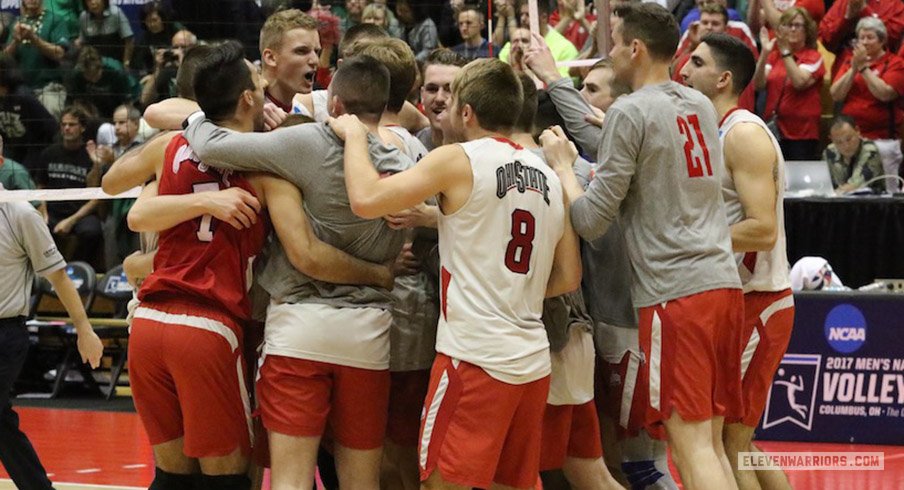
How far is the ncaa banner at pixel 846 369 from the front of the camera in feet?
33.2

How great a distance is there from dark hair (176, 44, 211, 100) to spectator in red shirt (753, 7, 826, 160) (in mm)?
7982

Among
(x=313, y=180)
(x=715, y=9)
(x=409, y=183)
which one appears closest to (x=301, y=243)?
(x=313, y=180)

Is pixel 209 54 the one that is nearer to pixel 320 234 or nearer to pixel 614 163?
pixel 320 234

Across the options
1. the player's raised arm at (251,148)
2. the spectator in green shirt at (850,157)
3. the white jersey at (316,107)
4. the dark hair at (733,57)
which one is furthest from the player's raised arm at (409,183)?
the spectator in green shirt at (850,157)

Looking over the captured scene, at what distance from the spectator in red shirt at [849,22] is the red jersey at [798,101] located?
61cm

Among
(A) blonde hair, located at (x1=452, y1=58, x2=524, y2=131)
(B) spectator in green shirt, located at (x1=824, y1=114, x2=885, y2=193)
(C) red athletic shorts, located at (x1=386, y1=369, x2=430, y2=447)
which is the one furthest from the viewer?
(B) spectator in green shirt, located at (x1=824, y1=114, x2=885, y2=193)

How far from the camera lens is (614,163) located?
5.71 m

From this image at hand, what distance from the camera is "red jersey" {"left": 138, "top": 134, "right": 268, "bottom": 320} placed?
18.6 feet

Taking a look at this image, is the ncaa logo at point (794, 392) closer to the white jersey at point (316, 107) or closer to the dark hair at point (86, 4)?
the white jersey at point (316, 107)

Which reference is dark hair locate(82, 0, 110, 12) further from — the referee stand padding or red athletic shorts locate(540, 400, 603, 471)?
red athletic shorts locate(540, 400, 603, 471)

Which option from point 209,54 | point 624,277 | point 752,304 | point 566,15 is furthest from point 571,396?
point 566,15

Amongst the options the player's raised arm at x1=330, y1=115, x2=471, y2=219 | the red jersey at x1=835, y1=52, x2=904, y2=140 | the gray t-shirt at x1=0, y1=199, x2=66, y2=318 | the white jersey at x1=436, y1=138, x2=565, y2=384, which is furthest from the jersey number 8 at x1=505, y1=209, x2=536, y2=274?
the red jersey at x1=835, y1=52, x2=904, y2=140

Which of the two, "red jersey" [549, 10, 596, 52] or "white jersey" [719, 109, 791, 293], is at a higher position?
"white jersey" [719, 109, 791, 293]

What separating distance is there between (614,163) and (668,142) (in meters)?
0.25
